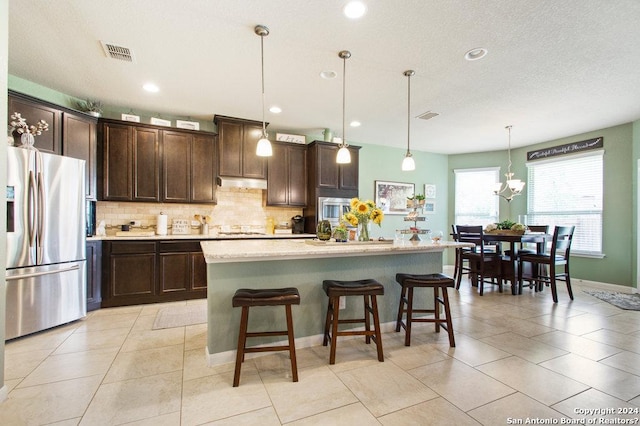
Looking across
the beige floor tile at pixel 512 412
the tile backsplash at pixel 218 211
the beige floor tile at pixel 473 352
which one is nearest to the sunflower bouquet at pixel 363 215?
the beige floor tile at pixel 473 352

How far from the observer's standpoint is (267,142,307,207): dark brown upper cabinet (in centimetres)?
492

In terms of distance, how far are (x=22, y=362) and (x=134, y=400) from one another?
51.2 inches

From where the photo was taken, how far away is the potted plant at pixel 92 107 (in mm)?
3781

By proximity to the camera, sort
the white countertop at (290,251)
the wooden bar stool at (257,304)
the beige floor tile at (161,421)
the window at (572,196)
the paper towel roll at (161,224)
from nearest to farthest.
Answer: the beige floor tile at (161,421) → the wooden bar stool at (257,304) → the white countertop at (290,251) → the paper towel roll at (161,224) → the window at (572,196)

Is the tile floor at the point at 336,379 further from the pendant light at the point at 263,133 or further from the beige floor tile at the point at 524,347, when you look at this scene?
the pendant light at the point at 263,133

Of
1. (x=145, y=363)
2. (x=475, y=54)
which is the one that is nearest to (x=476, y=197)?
(x=475, y=54)

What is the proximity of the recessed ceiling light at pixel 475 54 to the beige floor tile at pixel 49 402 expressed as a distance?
4086mm

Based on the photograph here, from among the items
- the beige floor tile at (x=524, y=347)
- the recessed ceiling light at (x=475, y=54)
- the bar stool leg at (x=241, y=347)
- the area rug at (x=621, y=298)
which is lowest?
the area rug at (x=621, y=298)

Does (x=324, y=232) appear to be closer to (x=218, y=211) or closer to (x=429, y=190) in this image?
(x=218, y=211)

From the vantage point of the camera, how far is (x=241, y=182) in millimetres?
4609

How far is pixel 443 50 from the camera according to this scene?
2.68 meters

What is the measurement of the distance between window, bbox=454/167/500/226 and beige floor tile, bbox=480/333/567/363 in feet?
13.9

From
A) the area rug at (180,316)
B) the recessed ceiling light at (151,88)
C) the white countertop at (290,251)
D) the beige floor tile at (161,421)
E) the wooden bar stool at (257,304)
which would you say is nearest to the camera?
the beige floor tile at (161,421)

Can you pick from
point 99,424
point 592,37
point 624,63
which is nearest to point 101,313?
point 99,424
